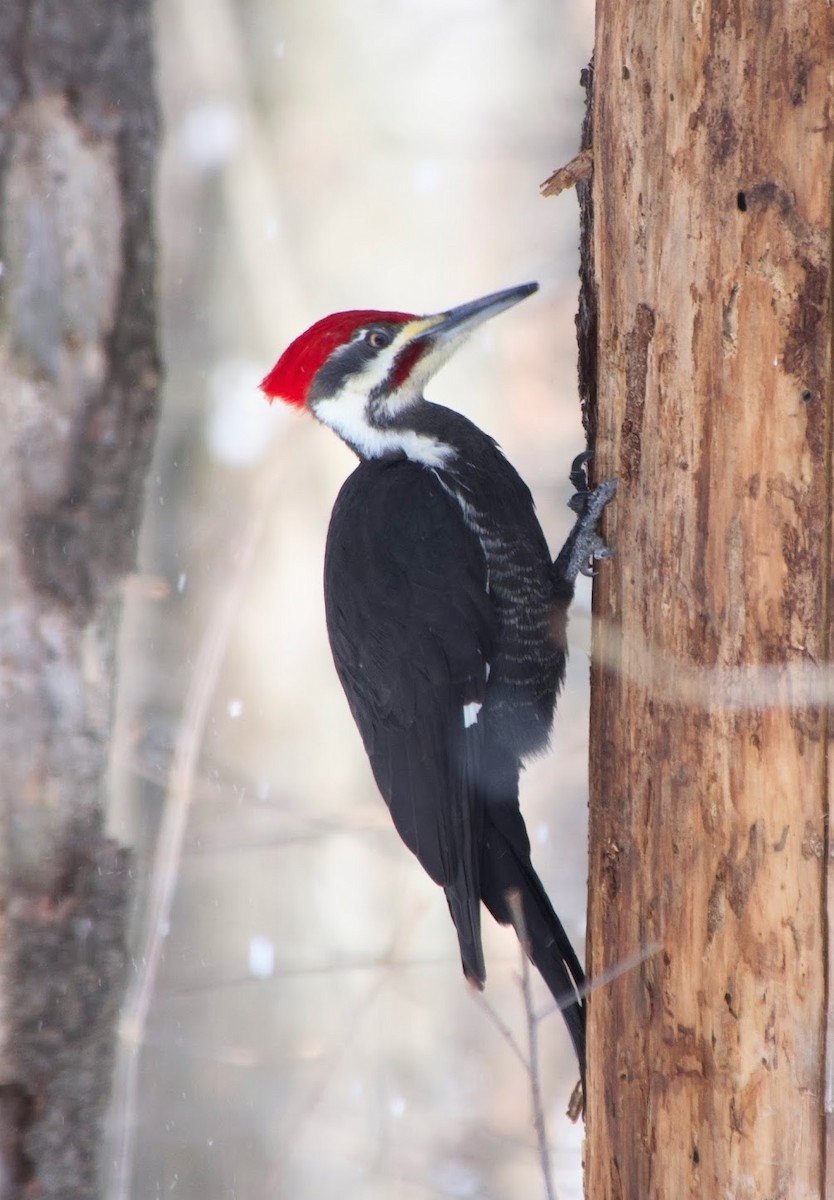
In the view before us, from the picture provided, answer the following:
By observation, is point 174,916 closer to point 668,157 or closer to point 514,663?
point 514,663

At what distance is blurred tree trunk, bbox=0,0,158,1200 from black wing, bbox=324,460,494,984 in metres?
0.82

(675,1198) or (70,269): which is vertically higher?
(70,269)

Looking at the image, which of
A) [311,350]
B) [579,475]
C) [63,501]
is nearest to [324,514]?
[63,501]

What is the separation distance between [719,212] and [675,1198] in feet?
3.88

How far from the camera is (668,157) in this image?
141 cm

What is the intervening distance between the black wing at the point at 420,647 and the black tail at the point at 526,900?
7cm

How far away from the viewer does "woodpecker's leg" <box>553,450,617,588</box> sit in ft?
5.25

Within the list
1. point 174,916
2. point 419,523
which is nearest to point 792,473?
point 419,523

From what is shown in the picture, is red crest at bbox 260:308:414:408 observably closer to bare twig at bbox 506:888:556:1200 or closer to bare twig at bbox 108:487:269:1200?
bare twig at bbox 108:487:269:1200

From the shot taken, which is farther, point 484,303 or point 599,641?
point 484,303

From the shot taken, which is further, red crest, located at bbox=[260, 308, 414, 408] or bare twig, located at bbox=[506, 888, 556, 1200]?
red crest, located at bbox=[260, 308, 414, 408]

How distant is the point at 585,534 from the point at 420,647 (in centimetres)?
34

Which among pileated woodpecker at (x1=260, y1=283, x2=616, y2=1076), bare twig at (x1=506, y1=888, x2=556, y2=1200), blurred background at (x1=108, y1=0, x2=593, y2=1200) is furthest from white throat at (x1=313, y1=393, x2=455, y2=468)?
blurred background at (x1=108, y1=0, x2=593, y2=1200)

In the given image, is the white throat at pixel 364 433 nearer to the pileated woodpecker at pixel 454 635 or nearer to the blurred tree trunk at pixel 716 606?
the pileated woodpecker at pixel 454 635
